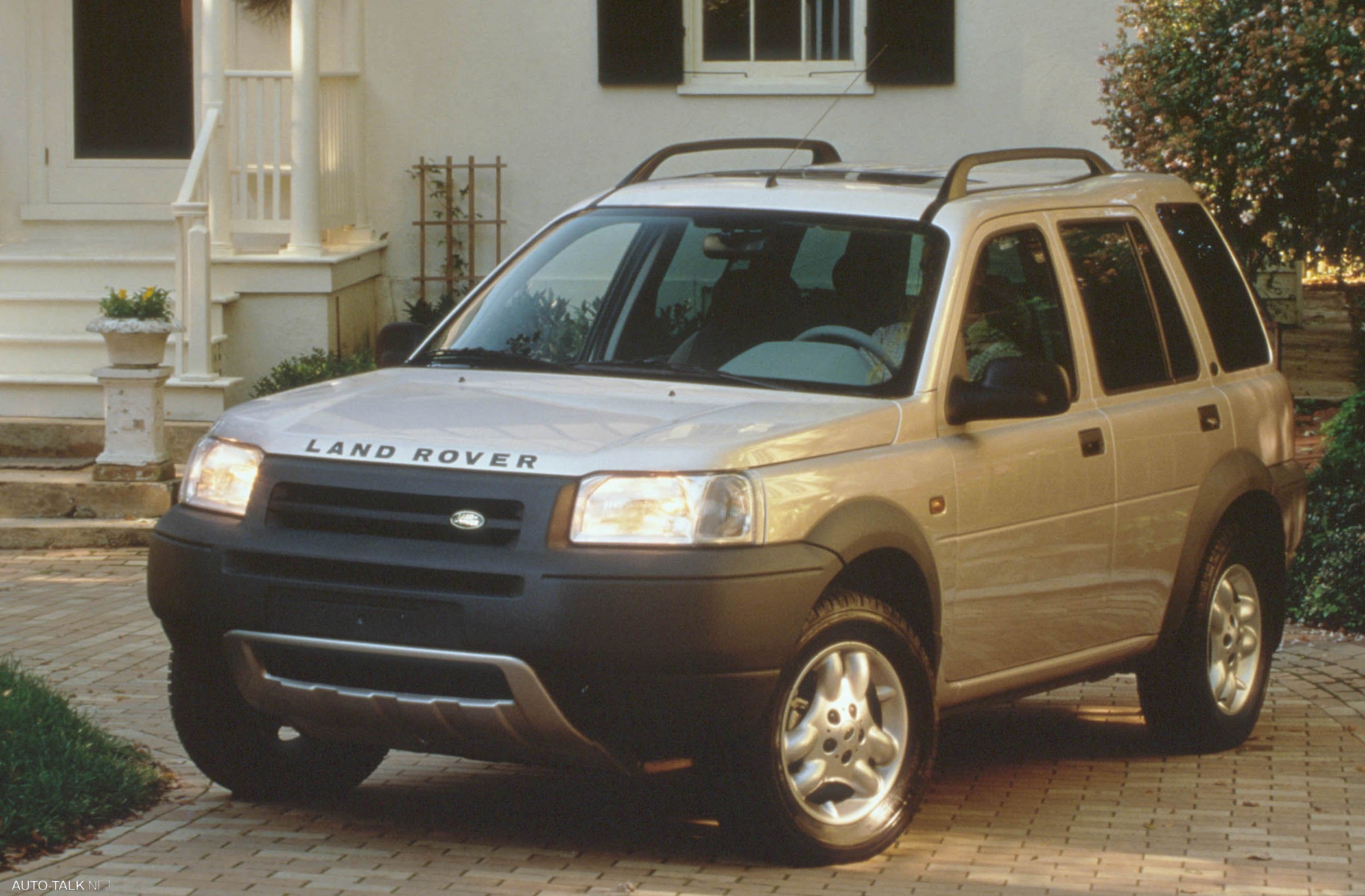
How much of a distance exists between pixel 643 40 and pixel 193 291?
14.5ft

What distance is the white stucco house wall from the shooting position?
14945 mm

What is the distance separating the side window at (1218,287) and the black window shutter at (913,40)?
8.27 meters

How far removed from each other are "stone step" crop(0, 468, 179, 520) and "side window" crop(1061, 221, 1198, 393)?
6.59m

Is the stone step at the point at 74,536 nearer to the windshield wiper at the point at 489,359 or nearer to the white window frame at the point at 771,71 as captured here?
the windshield wiper at the point at 489,359

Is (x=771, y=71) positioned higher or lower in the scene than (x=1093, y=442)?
higher

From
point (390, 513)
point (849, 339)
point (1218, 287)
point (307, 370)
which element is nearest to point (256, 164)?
point (307, 370)

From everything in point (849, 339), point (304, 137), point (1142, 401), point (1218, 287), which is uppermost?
point (304, 137)

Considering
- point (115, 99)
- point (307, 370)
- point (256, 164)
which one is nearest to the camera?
point (307, 370)

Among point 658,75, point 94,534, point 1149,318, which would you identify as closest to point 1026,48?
point 658,75

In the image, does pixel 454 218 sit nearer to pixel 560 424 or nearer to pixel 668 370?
pixel 668 370

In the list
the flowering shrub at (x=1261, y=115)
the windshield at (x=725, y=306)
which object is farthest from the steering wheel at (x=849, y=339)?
the flowering shrub at (x=1261, y=115)

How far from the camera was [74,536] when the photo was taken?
11594 millimetres

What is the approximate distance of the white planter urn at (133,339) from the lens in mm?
11781

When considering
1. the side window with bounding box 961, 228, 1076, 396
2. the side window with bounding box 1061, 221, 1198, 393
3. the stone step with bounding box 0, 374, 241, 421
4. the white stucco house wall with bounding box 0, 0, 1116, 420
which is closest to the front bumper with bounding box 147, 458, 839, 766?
the side window with bounding box 961, 228, 1076, 396
